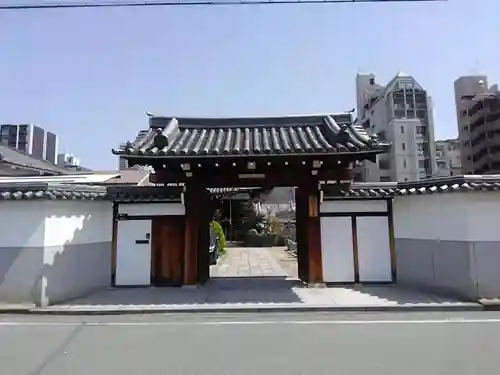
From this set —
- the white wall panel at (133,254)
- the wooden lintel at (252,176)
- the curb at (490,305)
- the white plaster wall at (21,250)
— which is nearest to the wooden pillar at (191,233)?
the wooden lintel at (252,176)

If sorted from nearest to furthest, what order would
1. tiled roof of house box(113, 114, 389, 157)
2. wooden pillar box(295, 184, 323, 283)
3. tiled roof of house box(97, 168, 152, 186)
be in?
1. tiled roof of house box(113, 114, 389, 157)
2. wooden pillar box(295, 184, 323, 283)
3. tiled roof of house box(97, 168, 152, 186)

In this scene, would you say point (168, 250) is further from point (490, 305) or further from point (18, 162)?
point (18, 162)

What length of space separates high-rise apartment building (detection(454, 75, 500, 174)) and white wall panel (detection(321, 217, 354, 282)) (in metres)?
45.1

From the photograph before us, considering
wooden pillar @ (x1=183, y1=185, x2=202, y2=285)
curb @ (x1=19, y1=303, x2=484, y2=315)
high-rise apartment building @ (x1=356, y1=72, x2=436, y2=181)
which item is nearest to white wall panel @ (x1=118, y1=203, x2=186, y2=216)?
wooden pillar @ (x1=183, y1=185, x2=202, y2=285)

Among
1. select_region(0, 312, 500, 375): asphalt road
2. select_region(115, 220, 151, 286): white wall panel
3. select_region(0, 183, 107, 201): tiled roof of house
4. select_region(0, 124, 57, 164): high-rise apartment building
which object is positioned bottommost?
select_region(0, 312, 500, 375): asphalt road

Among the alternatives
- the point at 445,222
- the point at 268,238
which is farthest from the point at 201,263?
the point at 268,238

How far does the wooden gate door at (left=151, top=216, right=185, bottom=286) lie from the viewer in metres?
11.0

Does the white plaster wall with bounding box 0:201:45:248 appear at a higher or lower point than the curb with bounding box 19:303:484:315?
higher

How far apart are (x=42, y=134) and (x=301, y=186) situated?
50932 mm

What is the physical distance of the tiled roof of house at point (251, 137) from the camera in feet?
31.5

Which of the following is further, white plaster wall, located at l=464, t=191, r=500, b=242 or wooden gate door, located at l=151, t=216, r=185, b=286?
wooden gate door, located at l=151, t=216, r=185, b=286

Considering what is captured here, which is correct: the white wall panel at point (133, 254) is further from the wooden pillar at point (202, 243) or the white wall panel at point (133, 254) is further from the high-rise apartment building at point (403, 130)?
the high-rise apartment building at point (403, 130)

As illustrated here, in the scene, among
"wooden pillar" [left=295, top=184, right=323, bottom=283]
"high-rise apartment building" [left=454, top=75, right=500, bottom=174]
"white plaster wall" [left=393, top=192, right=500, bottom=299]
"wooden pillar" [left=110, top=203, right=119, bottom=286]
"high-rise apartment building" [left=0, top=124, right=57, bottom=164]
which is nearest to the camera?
"white plaster wall" [left=393, top=192, right=500, bottom=299]

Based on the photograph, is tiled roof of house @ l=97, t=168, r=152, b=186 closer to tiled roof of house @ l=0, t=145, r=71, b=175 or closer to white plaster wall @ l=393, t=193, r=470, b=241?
tiled roof of house @ l=0, t=145, r=71, b=175
